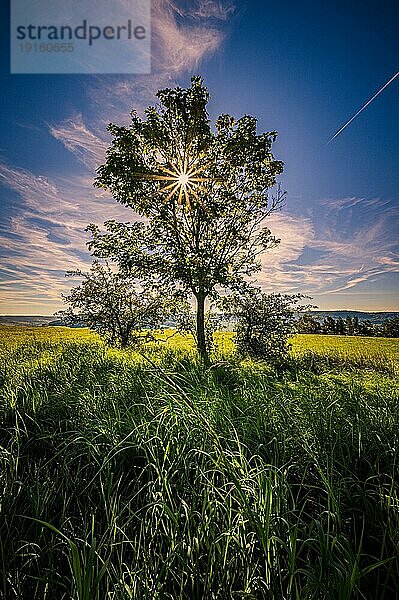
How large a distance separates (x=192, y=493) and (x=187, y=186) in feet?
25.7

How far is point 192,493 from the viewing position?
196cm

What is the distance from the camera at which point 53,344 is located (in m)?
10.8

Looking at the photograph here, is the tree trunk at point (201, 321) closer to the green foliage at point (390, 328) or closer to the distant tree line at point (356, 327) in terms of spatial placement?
the distant tree line at point (356, 327)

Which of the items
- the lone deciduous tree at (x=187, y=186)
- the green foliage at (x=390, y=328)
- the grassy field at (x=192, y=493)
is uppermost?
the lone deciduous tree at (x=187, y=186)

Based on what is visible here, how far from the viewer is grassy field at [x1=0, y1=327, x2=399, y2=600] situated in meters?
1.60

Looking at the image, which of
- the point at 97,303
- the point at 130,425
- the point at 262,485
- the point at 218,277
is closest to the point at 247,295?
the point at 218,277

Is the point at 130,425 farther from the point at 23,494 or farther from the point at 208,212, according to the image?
the point at 208,212

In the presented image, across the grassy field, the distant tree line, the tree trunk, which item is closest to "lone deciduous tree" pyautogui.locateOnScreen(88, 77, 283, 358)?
the tree trunk

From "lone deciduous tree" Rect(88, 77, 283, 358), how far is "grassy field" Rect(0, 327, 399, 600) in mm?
3806

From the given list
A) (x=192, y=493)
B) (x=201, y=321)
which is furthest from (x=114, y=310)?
(x=192, y=493)

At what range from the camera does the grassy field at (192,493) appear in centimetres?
160

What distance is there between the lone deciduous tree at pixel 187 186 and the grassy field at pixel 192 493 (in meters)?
3.81

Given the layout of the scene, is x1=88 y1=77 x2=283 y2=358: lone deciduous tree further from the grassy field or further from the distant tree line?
the distant tree line

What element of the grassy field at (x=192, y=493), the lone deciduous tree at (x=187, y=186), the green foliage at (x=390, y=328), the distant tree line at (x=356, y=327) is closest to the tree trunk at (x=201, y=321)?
the lone deciduous tree at (x=187, y=186)
